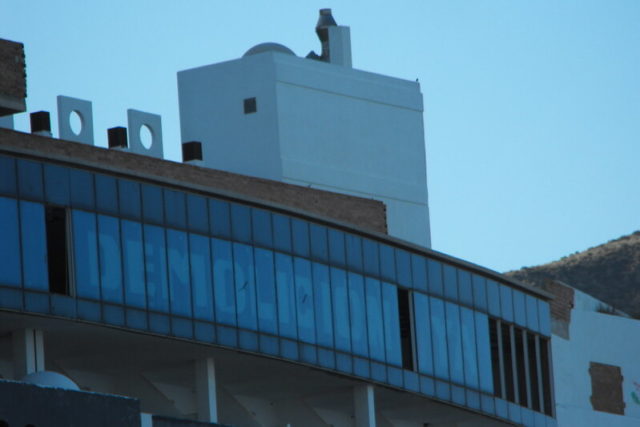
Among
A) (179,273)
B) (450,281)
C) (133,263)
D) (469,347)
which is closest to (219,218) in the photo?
→ (179,273)

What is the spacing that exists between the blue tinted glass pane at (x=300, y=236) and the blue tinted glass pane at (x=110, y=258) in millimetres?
6459

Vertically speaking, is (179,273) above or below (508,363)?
below

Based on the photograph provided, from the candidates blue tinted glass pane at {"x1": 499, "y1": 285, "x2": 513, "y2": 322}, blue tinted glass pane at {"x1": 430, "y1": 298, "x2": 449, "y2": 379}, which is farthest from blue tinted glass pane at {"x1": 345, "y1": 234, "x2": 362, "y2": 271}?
blue tinted glass pane at {"x1": 499, "y1": 285, "x2": 513, "y2": 322}

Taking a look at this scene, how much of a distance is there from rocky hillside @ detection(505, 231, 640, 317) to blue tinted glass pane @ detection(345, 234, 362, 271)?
5746 cm

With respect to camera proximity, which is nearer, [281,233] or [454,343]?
[281,233]

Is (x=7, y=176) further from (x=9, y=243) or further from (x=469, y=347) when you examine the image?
(x=469, y=347)

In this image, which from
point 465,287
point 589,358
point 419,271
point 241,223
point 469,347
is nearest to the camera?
point 241,223

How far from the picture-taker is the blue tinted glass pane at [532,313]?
5428 cm

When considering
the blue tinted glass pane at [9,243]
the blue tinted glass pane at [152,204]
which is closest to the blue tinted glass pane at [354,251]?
the blue tinted glass pane at [152,204]

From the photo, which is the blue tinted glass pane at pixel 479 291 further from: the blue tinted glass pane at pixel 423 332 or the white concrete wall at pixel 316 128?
the white concrete wall at pixel 316 128

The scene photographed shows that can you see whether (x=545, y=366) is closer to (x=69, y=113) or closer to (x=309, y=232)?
(x=309, y=232)

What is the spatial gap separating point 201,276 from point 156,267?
155 centimetres

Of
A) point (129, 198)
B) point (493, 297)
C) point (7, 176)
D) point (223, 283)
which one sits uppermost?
point (493, 297)

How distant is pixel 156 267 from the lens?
3962 centimetres
